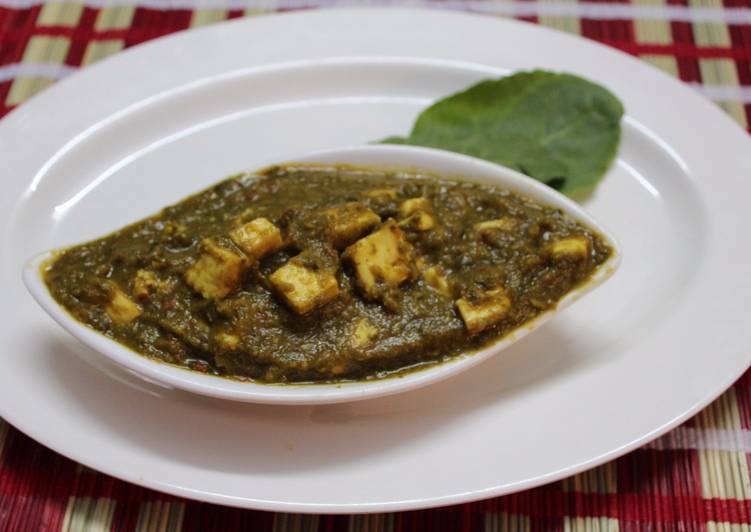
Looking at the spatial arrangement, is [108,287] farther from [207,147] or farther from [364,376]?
[207,147]

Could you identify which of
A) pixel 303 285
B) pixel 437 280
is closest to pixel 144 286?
pixel 303 285

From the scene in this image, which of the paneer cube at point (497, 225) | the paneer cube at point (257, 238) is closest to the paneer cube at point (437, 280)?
the paneer cube at point (497, 225)

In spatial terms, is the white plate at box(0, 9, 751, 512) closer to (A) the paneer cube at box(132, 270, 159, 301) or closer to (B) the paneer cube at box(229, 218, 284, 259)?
(A) the paneer cube at box(132, 270, 159, 301)

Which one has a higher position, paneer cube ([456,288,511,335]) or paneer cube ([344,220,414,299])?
paneer cube ([344,220,414,299])

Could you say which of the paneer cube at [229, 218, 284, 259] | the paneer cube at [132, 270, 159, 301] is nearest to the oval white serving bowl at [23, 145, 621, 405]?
the paneer cube at [132, 270, 159, 301]

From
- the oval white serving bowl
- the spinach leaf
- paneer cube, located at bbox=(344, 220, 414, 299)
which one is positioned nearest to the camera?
the oval white serving bowl

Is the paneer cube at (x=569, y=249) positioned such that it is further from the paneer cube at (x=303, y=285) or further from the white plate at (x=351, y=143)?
the paneer cube at (x=303, y=285)
